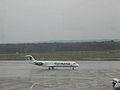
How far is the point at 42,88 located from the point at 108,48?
34852mm

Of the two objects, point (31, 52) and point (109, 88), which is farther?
point (31, 52)

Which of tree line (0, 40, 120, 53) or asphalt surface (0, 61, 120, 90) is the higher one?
tree line (0, 40, 120, 53)

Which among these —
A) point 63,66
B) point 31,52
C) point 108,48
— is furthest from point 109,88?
point 31,52

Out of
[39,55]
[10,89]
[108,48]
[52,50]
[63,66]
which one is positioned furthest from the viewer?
[52,50]

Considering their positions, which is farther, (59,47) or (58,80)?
(59,47)

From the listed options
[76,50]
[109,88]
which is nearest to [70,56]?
[76,50]

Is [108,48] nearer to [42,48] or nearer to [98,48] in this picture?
[98,48]

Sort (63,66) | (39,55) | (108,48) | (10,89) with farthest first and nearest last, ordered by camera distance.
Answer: (39,55), (108,48), (63,66), (10,89)

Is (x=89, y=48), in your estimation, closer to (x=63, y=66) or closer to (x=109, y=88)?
(x=63, y=66)

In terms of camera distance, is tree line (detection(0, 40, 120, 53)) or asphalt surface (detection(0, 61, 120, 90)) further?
tree line (detection(0, 40, 120, 53))

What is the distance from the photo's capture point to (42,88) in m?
19.9

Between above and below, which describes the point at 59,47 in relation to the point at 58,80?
above

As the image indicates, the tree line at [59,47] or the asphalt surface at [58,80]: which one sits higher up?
the tree line at [59,47]

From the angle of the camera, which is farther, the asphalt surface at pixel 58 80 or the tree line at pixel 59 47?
the tree line at pixel 59 47
